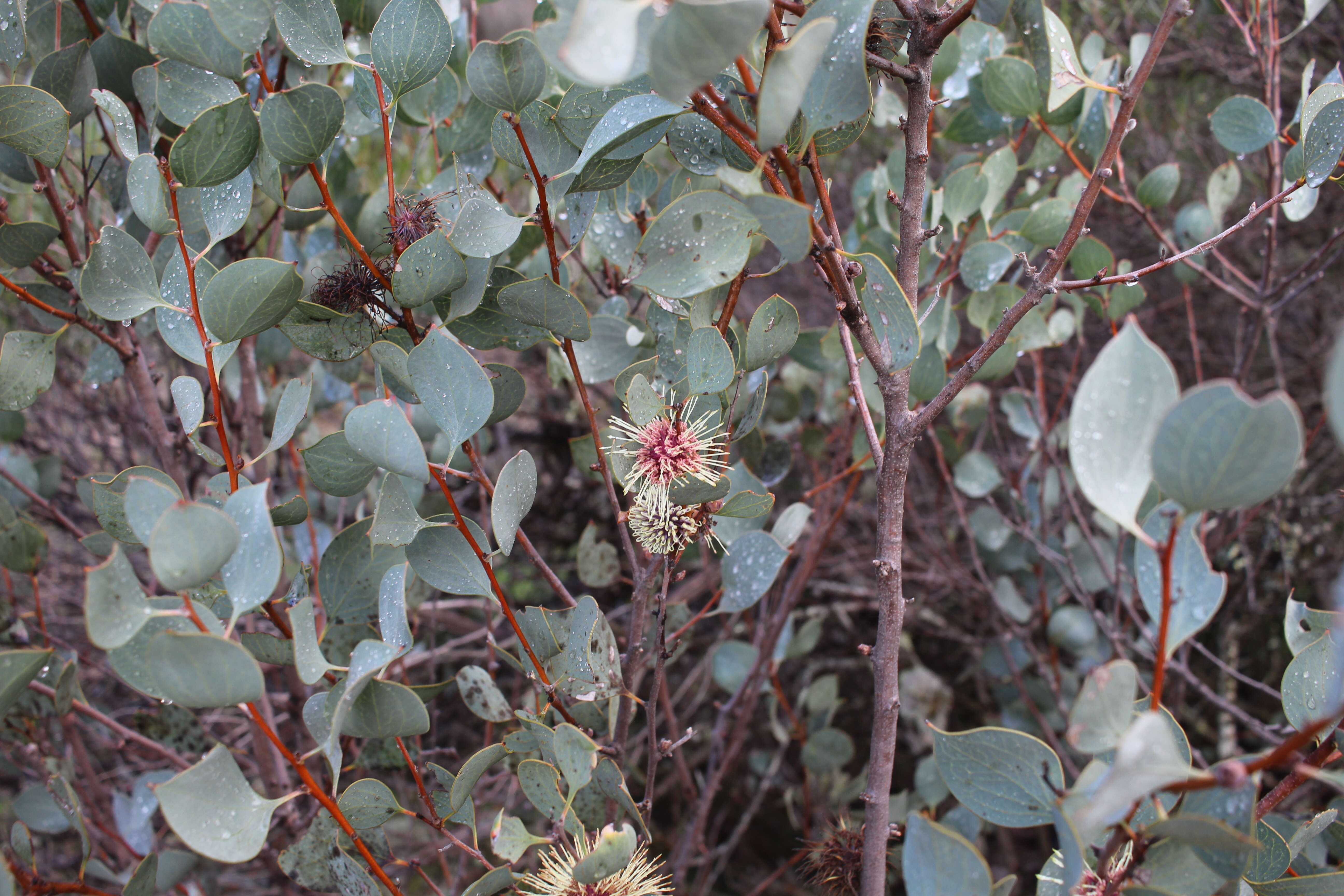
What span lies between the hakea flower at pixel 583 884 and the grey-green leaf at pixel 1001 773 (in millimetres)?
223

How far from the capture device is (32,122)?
55 cm

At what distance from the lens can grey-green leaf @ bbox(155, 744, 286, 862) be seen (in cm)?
38

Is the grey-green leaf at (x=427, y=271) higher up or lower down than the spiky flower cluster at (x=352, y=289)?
higher up

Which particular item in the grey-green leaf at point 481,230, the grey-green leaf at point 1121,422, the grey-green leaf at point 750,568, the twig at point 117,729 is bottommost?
the twig at point 117,729

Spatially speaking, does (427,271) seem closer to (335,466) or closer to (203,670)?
(335,466)

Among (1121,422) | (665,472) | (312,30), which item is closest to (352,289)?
(312,30)

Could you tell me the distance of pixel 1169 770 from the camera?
279 millimetres

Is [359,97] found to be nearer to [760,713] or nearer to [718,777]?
[718,777]

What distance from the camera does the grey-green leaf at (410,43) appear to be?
19.6 inches

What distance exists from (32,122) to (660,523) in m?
0.54

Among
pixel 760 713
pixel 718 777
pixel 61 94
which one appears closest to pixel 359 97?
pixel 61 94

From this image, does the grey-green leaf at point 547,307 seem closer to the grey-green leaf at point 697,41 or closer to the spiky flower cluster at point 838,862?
the grey-green leaf at point 697,41

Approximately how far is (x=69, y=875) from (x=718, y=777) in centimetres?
123

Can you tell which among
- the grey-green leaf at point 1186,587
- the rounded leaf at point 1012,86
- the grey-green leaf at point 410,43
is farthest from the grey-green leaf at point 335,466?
the rounded leaf at point 1012,86
